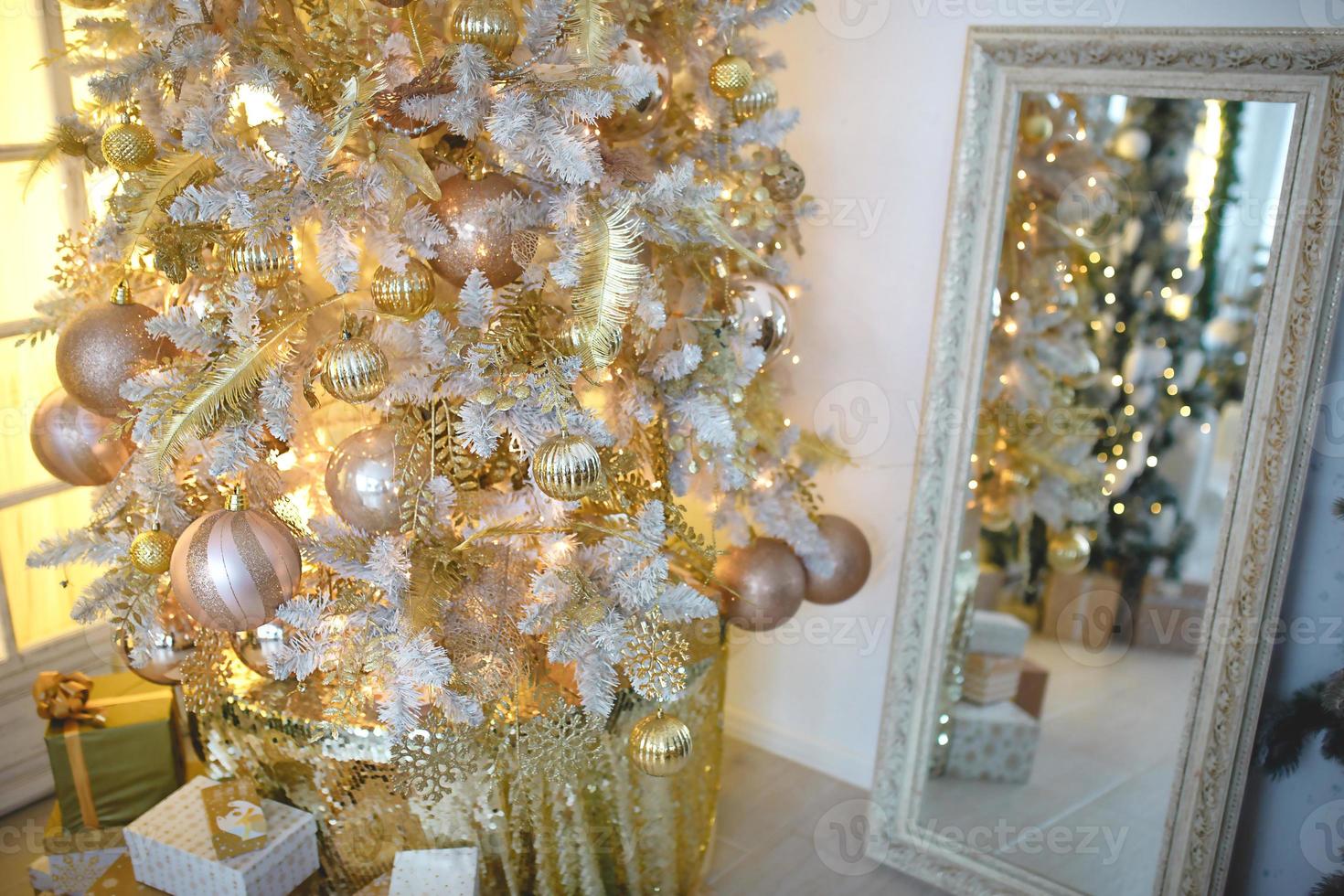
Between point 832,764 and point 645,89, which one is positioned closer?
point 645,89

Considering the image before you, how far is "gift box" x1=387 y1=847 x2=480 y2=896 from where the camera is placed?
168cm

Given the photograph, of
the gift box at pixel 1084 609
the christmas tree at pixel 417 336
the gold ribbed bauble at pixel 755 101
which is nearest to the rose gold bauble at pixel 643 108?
the christmas tree at pixel 417 336

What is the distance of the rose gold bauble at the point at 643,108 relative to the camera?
1640mm

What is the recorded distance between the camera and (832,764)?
2.50 m

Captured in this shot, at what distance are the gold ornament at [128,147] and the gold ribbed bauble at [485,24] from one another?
0.50 meters

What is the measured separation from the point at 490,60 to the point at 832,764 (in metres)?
1.80

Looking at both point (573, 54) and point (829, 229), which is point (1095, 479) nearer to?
point (829, 229)

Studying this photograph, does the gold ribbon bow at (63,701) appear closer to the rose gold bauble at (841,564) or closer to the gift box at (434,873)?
the gift box at (434,873)

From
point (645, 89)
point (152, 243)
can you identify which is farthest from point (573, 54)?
point (152, 243)

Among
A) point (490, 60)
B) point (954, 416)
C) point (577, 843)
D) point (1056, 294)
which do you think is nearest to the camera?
point (490, 60)

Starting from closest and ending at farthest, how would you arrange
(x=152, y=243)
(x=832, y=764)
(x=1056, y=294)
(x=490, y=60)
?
(x=490, y=60) < (x=152, y=243) < (x=1056, y=294) < (x=832, y=764)

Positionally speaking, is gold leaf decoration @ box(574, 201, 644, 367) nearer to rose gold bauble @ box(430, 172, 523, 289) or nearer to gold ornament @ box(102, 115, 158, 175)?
rose gold bauble @ box(430, 172, 523, 289)

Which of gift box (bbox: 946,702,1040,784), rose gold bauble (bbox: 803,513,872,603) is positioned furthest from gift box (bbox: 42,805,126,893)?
gift box (bbox: 946,702,1040,784)

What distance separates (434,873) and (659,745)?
441mm
